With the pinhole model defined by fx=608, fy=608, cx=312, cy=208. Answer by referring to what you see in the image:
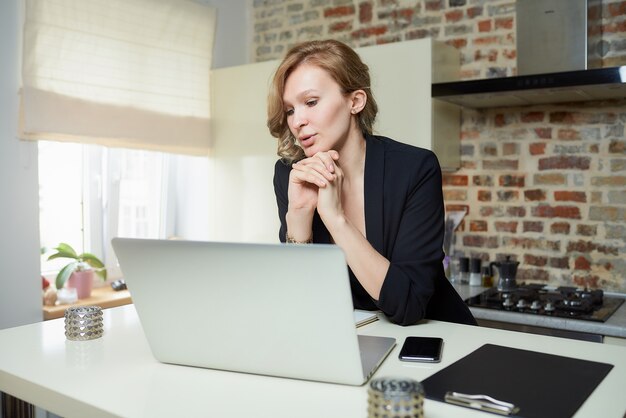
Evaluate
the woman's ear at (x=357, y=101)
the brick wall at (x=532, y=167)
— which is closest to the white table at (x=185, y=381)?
the woman's ear at (x=357, y=101)

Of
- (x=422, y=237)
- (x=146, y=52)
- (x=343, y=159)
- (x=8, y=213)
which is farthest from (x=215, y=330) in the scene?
(x=146, y=52)

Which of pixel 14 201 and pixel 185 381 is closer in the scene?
pixel 185 381

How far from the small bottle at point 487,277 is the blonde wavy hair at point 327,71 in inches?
54.9

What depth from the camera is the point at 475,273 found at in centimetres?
291

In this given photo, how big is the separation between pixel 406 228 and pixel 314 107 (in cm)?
42

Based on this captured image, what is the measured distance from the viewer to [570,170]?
9.30ft

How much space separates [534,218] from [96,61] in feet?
7.33

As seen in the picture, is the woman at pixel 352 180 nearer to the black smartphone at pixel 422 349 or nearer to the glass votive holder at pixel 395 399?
the black smartphone at pixel 422 349

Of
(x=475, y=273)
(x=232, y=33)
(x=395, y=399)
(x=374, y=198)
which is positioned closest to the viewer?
(x=395, y=399)

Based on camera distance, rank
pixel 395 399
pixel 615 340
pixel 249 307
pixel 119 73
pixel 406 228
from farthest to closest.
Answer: pixel 119 73 → pixel 615 340 → pixel 406 228 → pixel 249 307 → pixel 395 399

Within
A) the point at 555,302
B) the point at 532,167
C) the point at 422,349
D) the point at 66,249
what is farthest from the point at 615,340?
the point at 66,249

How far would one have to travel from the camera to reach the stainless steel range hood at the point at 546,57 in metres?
2.46

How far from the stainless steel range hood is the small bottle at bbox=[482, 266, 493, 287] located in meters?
0.80

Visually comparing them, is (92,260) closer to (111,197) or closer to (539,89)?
(111,197)
